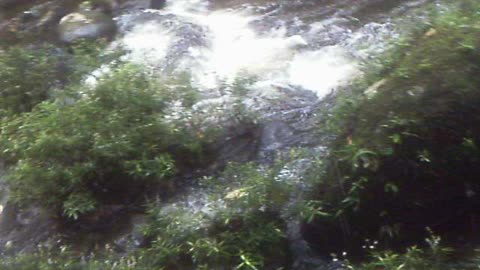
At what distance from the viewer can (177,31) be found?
850 centimetres

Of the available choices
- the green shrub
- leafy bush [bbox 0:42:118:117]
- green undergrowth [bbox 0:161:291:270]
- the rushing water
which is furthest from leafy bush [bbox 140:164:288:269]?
the green shrub

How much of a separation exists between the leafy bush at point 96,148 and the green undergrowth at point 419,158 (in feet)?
4.65

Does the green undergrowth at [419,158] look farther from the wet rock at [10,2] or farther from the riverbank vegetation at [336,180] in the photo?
the wet rock at [10,2]

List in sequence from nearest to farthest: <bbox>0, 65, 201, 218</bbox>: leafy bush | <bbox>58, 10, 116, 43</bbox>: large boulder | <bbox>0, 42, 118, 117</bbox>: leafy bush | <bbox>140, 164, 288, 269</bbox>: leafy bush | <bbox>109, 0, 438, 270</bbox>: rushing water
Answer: <bbox>140, 164, 288, 269</bbox>: leafy bush
<bbox>0, 65, 201, 218</bbox>: leafy bush
<bbox>109, 0, 438, 270</bbox>: rushing water
<bbox>0, 42, 118, 117</bbox>: leafy bush
<bbox>58, 10, 116, 43</bbox>: large boulder

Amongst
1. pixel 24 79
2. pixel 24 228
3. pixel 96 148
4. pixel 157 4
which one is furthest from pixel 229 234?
pixel 157 4

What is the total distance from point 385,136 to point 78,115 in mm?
2365

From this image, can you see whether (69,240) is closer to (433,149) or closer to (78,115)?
(78,115)

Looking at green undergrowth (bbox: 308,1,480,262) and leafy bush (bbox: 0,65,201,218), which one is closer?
green undergrowth (bbox: 308,1,480,262)

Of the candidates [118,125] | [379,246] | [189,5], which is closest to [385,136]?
[379,246]

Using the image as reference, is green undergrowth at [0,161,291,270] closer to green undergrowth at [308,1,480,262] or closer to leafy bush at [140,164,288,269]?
leafy bush at [140,164,288,269]

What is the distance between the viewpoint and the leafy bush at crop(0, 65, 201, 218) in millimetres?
5848

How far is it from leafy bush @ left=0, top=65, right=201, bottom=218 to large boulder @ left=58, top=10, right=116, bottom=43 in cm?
253

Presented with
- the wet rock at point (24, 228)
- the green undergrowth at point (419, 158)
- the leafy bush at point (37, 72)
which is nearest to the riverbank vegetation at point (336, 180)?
the green undergrowth at point (419, 158)

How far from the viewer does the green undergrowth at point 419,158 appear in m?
4.91
